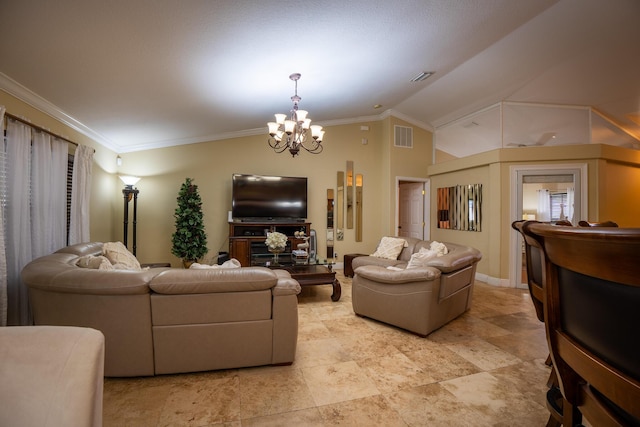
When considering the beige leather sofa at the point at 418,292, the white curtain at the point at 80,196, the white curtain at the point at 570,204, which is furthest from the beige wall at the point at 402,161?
the white curtain at the point at 80,196

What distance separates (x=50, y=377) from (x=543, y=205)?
611cm

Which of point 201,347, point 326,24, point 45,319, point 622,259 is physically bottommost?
point 201,347

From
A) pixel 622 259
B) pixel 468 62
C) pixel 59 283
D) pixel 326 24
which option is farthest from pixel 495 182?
pixel 59 283

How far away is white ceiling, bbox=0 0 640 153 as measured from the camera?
2.22 m

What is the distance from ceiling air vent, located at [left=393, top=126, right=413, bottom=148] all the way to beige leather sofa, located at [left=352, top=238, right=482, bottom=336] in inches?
136

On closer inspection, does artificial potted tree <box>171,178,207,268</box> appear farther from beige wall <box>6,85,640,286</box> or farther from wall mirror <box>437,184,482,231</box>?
wall mirror <box>437,184,482,231</box>

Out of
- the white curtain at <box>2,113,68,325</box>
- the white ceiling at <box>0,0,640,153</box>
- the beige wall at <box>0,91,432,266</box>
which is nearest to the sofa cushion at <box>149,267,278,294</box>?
the white curtain at <box>2,113,68,325</box>

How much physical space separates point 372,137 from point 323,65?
3.07m

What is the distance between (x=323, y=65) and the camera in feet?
11.5

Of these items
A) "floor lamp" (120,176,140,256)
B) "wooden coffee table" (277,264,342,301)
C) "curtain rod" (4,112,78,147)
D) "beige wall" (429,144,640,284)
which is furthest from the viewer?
"floor lamp" (120,176,140,256)

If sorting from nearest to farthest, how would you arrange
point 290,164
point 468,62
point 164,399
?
point 164,399 → point 468,62 → point 290,164

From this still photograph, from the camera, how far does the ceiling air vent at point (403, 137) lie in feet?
20.2

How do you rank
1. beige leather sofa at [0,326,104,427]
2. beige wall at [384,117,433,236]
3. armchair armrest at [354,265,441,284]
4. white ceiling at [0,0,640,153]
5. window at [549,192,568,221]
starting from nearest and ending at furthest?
beige leather sofa at [0,326,104,427] < white ceiling at [0,0,640,153] < armchair armrest at [354,265,441,284] < window at [549,192,568,221] < beige wall at [384,117,433,236]

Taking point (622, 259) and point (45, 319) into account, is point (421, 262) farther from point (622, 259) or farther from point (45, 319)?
point (45, 319)
